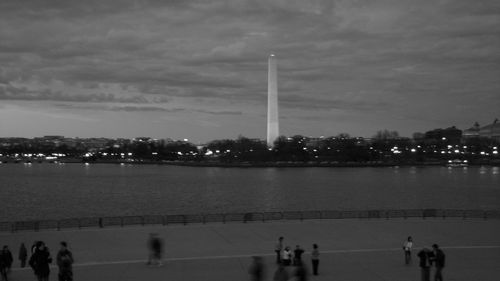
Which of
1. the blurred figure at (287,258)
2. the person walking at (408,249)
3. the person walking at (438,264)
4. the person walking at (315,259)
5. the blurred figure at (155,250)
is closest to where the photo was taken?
the person walking at (438,264)

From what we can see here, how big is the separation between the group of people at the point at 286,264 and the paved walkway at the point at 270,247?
26 cm

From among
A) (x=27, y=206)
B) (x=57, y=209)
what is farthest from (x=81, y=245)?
(x=27, y=206)

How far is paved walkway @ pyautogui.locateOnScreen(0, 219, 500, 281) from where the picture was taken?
1328 centimetres

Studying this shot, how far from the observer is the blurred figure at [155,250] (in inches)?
536

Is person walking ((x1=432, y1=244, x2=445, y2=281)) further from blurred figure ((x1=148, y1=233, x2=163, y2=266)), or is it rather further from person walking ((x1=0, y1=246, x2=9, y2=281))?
person walking ((x1=0, y1=246, x2=9, y2=281))

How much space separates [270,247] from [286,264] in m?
3.04

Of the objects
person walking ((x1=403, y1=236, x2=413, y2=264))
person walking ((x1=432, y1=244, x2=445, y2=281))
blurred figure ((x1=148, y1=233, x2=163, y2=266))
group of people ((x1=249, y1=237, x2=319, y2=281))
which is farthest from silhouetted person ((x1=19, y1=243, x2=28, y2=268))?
person walking ((x1=432, y1=244, x2=445, y2=281))

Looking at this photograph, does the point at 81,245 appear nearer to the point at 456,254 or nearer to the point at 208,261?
the point at 208,261

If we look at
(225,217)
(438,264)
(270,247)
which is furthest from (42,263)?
(225,217)

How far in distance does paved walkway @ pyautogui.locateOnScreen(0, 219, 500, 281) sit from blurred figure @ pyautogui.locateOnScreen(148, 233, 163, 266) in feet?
0.67

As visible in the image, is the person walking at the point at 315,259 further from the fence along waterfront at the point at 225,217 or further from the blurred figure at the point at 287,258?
the fence along waterfront at the point at 225,217

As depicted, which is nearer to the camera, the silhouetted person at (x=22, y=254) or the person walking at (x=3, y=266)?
the person walking at (x=3, y=266)

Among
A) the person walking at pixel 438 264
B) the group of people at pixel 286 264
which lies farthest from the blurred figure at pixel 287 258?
the person walking at pixel 438 264

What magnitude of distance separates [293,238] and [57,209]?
1350 inches
